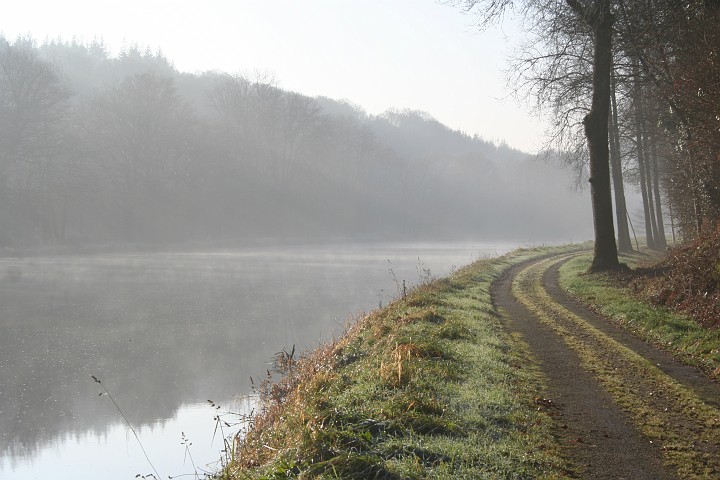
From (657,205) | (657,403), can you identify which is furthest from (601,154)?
(657,205)

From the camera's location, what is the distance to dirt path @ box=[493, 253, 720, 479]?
558cm

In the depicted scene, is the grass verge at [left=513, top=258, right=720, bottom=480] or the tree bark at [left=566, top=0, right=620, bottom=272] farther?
the tree bark at [left=566, top=0, right=620, bottom=272]

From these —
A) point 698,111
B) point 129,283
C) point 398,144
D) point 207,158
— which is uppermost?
point 398,144

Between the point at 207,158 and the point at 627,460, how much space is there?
229 ft

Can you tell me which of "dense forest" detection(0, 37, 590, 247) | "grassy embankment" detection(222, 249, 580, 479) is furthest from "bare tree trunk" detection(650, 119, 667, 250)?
"dense forest" detection(0, 37, 590, 247)

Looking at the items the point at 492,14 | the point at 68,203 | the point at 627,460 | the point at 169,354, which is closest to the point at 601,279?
the point at 492,14

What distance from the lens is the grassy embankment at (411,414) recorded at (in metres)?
5.55

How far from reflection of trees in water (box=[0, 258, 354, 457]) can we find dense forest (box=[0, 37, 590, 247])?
29.0 meters

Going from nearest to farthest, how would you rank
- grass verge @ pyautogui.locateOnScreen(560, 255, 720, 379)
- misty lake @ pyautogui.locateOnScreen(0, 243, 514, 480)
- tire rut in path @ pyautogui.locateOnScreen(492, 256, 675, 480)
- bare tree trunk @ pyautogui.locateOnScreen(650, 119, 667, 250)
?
tire rut in path @ pyautogui.locateOnScreen(492, 256, 675, 480) → grass verge @ pyautogui.locateOnScreen(560, 255, 720, 379) → misty lake @ pyautogui.locateOnScreen(0, 243, 514, 480) → bare tree trunk @ pyautogui.locateOnScreen(650, 119, 667, 250)

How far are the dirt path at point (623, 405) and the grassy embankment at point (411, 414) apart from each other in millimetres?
296

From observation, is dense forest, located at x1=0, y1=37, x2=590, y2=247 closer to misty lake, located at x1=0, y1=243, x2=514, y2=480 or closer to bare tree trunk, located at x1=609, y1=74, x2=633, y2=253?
misty lake, located at x1=0, y1=243, x2=514, y2=480

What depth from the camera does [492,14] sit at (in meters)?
19.7

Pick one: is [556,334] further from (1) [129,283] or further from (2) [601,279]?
(1) [129,283]

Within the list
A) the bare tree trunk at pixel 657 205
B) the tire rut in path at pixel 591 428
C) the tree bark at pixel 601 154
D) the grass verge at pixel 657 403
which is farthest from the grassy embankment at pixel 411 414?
the bare tree trunk at pixel 657 205
